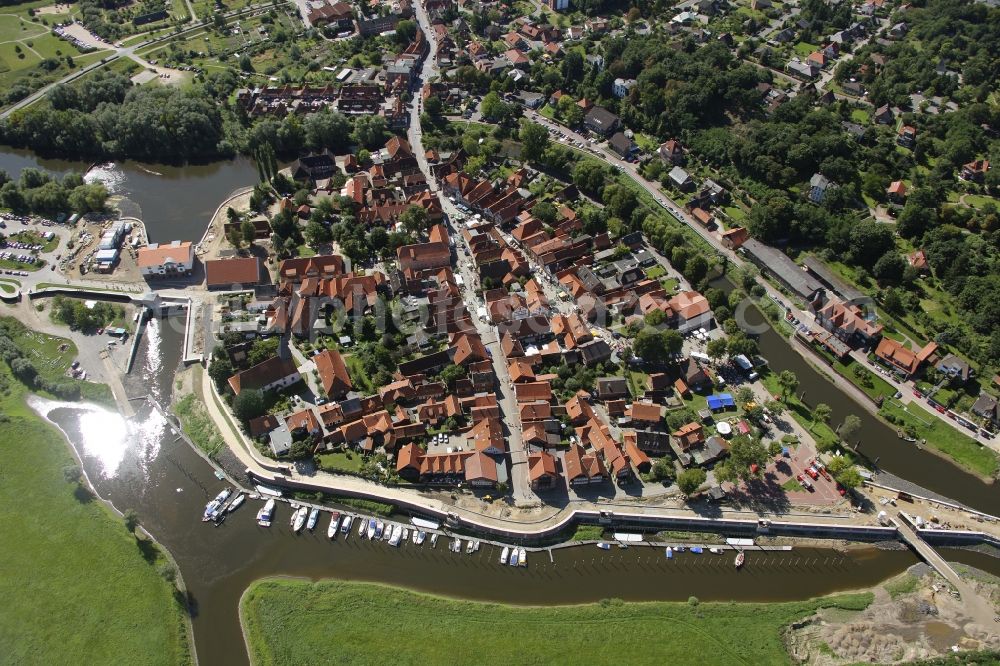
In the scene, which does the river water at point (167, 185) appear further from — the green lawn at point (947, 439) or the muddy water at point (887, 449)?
the green lawn at point (947, 439)

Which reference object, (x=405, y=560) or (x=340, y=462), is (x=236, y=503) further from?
(x=405, y=560)

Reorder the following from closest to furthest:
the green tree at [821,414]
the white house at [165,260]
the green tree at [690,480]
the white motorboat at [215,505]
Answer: the green tree at [690,480] < the white motorboat at [215,505] < the green tree at [821,414] < the white house at [165,260]

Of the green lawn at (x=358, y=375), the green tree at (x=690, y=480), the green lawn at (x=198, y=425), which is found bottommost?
the green lawn at (x=198, y=425)

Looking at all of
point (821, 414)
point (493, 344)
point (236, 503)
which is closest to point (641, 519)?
point (821, 414)

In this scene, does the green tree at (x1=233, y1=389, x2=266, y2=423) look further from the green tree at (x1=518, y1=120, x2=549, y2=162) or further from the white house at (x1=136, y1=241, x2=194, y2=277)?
Answer: the green tree at (x1=518, y1=120, x2=549, y2=162)

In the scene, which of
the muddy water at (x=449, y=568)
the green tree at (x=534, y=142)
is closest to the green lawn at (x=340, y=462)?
the muddy water at (x=449, y=568)

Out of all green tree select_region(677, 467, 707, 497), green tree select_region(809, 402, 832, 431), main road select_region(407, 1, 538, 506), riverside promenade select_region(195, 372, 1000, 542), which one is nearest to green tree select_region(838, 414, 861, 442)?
green tree select_region(809, 402, 832, 431)

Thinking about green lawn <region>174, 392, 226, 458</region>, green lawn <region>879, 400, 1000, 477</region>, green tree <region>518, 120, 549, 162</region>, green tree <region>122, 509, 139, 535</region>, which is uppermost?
green tree <region>518, 120, 549, 162</region>
